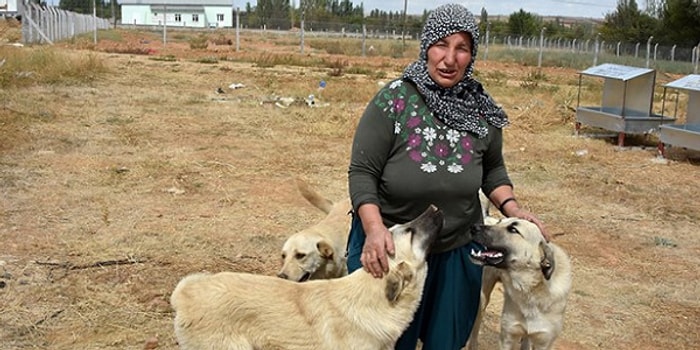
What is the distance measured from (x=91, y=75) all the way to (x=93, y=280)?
42.7 feet

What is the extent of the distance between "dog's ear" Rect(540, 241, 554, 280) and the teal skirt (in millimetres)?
516

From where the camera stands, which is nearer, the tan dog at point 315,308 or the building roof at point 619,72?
the tan dog at point 315,308

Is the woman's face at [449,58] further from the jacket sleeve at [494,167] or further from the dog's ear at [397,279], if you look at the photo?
the dog's ear at [397,279]

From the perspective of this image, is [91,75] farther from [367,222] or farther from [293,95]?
[367,222]

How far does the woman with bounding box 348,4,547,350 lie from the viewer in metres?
2.64

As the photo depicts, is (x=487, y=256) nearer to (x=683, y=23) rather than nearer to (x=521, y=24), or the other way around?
(x=683, y=23)

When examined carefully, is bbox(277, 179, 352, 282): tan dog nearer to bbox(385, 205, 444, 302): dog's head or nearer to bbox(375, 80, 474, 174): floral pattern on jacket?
bbox(385, 205, 444, 302): dog's head

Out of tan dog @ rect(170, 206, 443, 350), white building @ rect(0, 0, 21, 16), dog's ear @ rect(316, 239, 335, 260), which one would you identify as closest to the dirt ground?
dog's ear @ rect(316, 239, 335, 260)

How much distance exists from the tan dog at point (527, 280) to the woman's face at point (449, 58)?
2.63 feet

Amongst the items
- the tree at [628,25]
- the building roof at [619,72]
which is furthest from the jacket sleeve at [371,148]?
the tree at [628,25]

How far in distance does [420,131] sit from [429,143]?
60 millimetres

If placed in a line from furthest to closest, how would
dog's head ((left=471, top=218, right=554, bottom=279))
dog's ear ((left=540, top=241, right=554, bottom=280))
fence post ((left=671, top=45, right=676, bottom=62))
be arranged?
fence post ((left=671, top=45, right=676, bottom=62)) → dog's ear ((left=540, top=241, right=554, bottom=280)) → dog's head ((left=471, top=218, right=554, bottom=279))

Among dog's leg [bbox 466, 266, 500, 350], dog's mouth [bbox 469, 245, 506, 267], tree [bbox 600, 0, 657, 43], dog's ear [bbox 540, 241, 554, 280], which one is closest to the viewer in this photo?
dog's mouth [bbox 469, 245, 506, 267]

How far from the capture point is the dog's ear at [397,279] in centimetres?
267
